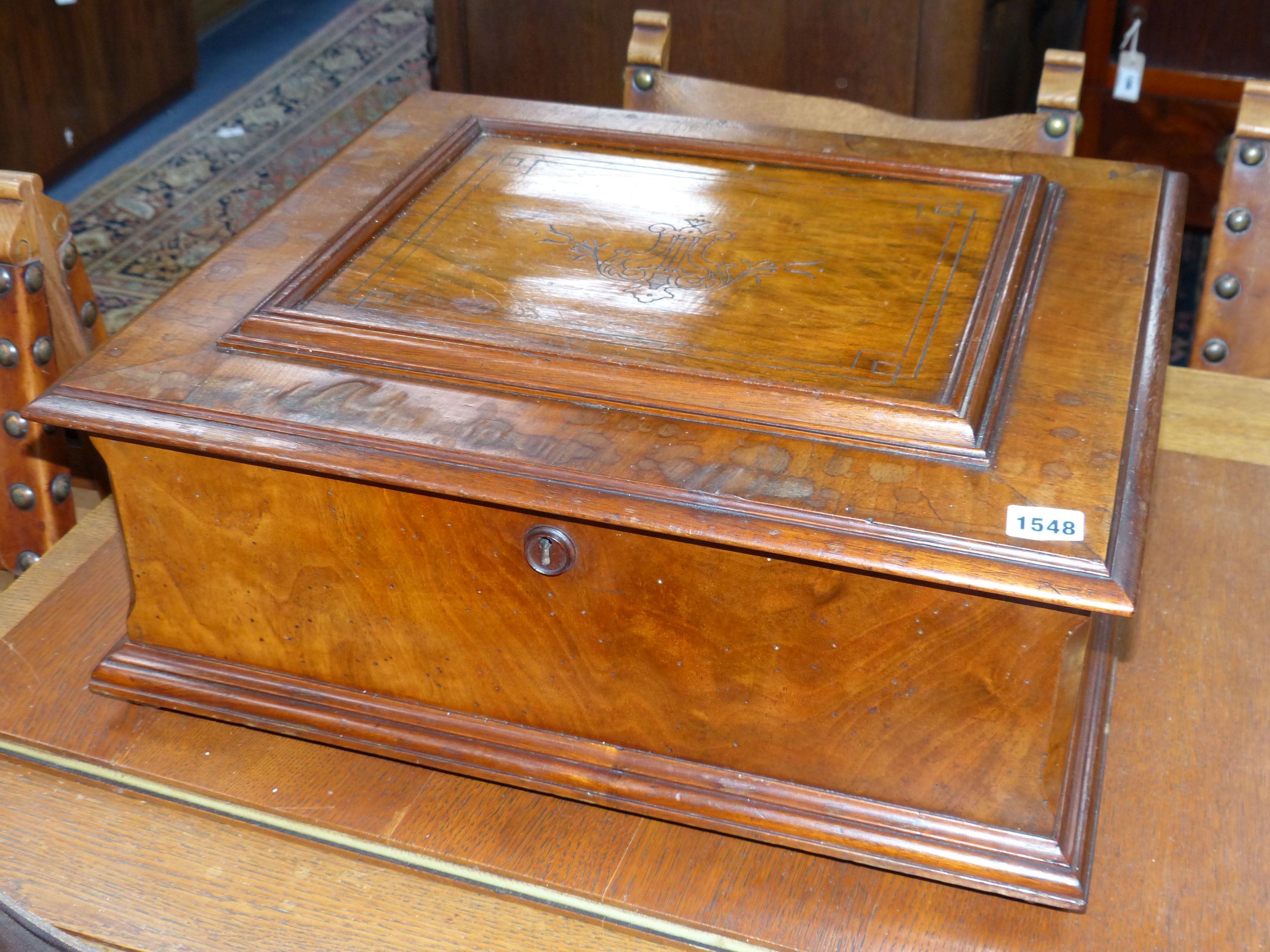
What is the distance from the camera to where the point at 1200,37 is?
2936 mm

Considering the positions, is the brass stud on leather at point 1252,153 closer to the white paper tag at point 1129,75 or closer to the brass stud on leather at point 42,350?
the brass stud on leather at point 42,350

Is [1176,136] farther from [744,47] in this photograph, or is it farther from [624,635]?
[624,635]

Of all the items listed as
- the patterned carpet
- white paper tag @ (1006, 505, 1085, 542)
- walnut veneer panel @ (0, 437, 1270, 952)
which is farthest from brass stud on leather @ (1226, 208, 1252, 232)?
the patterned carpet

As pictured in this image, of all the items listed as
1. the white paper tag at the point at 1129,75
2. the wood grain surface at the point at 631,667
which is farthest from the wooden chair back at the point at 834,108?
the white paper tag at the point at 1129,75

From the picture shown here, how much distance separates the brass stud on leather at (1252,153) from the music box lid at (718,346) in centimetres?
→ 8

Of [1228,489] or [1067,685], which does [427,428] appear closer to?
[1067,685]

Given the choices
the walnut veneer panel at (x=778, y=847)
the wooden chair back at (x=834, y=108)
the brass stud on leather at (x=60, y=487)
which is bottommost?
the walnut veneer panel at (x=778, y=847)

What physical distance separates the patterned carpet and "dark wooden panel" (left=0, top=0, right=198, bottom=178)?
16 centimetres

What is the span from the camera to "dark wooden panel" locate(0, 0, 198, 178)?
134 inches

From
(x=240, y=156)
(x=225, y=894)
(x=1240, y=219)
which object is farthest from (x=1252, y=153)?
(x=240, y=156)

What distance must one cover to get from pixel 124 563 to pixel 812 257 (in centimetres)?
79

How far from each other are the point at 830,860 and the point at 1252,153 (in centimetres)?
91

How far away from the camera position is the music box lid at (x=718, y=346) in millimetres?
1003

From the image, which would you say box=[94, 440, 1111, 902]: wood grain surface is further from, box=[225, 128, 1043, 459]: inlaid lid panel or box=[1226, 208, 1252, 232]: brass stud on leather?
box=[1226, 208, 1252, 232]: brass stud on leather
